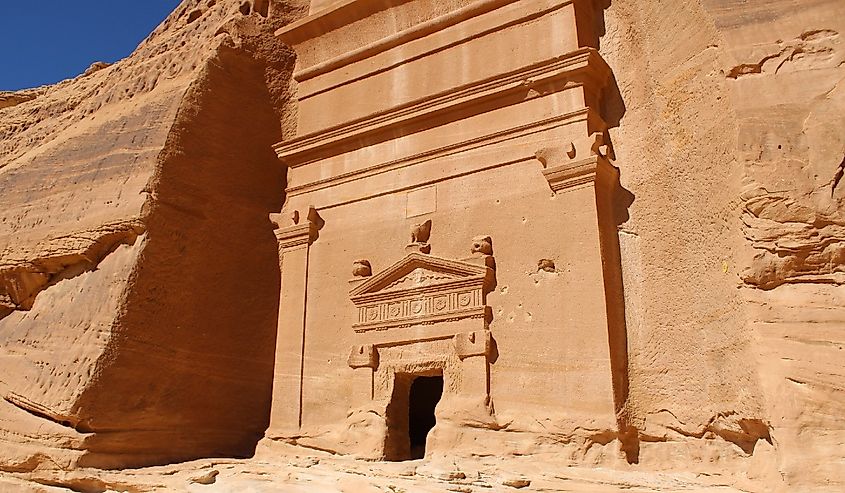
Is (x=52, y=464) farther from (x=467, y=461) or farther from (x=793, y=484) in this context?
(x=793, y=484)

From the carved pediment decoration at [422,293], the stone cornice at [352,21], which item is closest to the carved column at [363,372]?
the carved pediment decoration at [422,293]

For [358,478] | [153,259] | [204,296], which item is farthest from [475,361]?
[153,259]

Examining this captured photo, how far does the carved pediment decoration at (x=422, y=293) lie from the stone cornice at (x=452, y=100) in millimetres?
1673

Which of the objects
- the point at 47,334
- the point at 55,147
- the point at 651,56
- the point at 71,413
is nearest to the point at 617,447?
the point at 651,56

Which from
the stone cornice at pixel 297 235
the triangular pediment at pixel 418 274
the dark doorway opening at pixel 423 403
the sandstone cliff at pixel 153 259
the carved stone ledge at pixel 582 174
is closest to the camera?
the carved stone ledge at pixel 582 174

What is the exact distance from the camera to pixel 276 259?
10.7 meters

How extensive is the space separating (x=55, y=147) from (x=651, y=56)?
325 inches

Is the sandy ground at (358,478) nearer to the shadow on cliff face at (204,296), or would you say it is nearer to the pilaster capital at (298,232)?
the shadow on cliff face at (204,296)

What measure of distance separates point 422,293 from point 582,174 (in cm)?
203

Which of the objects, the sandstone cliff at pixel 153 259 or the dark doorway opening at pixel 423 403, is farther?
the dark doorway opening at pixel 423 403

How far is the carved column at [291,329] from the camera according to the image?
28.4 ft

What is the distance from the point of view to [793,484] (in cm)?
494

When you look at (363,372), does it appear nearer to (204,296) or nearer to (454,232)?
(454,232)

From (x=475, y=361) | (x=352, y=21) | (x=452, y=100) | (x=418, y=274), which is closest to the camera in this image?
(x=475, y=361)
